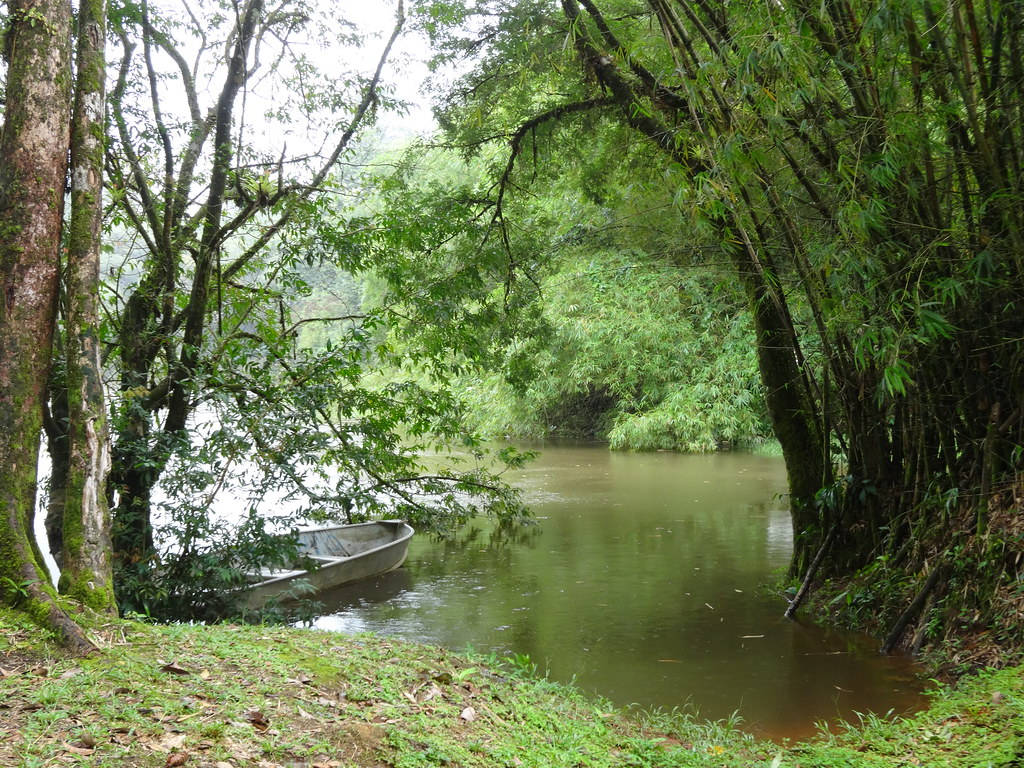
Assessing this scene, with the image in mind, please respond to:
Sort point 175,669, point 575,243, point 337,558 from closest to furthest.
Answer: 1. point 175,669
2. point 337,558
3. point 575,243

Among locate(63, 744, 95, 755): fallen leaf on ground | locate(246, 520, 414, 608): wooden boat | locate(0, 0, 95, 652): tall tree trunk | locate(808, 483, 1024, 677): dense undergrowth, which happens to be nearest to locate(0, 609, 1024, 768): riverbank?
locate(63, 744, 95, 755): fallen leaf on ground

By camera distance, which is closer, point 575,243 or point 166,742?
point 166,742

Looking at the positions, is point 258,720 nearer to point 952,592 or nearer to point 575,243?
point 952,592

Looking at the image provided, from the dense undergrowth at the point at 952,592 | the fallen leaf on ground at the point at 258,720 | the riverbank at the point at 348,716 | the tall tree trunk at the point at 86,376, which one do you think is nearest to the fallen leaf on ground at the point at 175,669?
the riverbank at the point at 348,716

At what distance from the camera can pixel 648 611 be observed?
6.73 metres

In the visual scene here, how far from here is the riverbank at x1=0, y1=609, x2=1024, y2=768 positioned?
2479 millimetres

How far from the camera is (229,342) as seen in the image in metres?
6.18

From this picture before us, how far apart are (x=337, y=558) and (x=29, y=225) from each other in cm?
486

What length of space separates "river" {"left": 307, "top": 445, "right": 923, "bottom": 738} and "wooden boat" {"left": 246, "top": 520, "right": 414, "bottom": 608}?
19 cm

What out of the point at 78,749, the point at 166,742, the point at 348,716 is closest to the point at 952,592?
the point at 348,716

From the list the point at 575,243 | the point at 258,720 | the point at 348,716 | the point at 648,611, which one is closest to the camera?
the point at 258,720

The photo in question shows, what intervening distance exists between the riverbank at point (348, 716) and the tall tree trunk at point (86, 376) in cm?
44

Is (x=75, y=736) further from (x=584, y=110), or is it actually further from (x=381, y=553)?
(x=584, y=110)

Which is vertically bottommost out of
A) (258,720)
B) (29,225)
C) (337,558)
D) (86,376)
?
(337,558)
